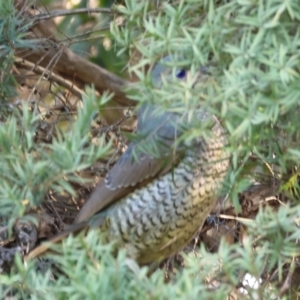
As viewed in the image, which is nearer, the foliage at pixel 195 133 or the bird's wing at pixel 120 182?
the foliage at pixel 195 133

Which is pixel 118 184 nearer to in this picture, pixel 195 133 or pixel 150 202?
pixel 150 202

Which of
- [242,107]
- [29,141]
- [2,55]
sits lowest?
[242,107]

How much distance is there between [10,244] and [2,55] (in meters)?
0.51

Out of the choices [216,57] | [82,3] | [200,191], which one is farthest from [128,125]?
[216,57]

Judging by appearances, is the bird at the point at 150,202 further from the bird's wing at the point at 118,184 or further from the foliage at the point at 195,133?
the foliage at the point at 195,133

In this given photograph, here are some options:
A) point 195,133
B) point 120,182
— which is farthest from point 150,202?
point 195,133

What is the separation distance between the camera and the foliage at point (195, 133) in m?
1.14

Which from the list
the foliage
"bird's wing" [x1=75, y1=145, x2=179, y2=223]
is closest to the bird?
"bird's wing" [x1=75, y1=145, x2=179, y2=223]

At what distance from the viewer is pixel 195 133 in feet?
4.17

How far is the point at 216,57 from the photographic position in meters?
1.28

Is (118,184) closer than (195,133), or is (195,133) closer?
(195,133)

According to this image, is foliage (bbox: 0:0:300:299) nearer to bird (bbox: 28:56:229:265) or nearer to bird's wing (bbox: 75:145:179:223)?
bird (bbox: 28:56:229:265)

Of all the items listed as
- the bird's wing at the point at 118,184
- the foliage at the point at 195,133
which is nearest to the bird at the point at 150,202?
the bird's wing at the point at 118,184

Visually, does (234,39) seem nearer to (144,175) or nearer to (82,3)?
(144,175)
